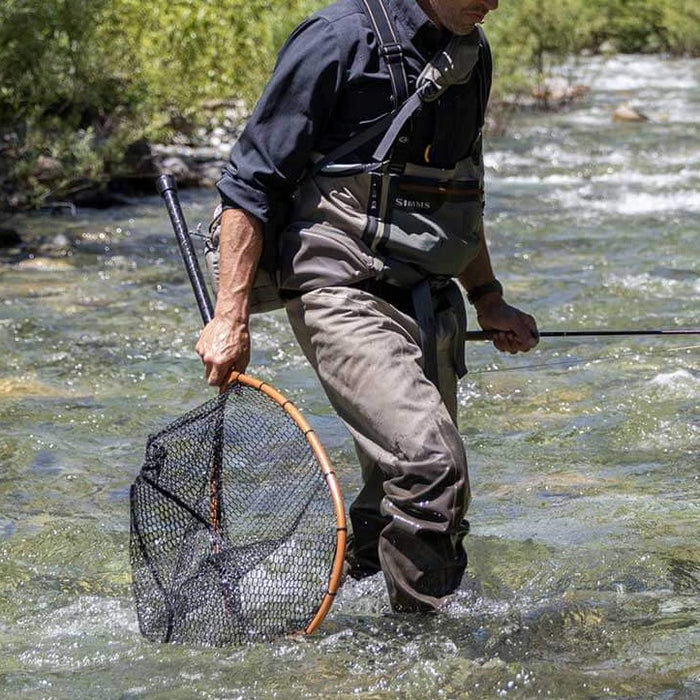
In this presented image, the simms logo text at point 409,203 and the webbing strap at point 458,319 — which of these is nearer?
the simms logo text at point 409,203

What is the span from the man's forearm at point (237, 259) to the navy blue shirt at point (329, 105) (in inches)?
1.6

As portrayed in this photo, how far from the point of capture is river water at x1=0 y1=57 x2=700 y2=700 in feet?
12.1

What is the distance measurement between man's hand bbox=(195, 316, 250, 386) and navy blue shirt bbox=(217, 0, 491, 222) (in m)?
0.28

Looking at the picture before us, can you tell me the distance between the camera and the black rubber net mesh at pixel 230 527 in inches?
145

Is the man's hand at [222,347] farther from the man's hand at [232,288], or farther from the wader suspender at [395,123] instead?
the wader suspender at [395,123]

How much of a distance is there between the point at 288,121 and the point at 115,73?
958 centimetres

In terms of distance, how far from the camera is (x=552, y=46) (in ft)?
68.9

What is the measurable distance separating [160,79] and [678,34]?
18265 millimetres

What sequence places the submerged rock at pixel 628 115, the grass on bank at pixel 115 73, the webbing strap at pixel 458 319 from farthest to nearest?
1. the submerged rock at pixel 628 115
2. the grass on bank at pixel 115 73
3. the webbing strap at pixel 458 319

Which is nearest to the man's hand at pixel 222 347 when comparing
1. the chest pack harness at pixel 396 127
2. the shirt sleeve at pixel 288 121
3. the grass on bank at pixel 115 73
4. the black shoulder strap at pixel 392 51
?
the shirt sleeve at pixel 288 121

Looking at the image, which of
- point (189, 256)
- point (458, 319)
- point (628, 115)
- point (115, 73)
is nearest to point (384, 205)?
point (458, 319)

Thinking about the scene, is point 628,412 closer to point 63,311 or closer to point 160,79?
point 63,311

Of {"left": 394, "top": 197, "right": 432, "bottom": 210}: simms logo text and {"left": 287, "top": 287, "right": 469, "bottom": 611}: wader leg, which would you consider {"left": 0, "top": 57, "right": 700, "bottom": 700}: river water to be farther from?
{"left": 394, "top": 197, "right": 432, "bottom": 210}: simms logo text

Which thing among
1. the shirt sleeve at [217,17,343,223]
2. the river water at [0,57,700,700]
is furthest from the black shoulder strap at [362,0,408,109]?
the river water at [0,57,700,700]
